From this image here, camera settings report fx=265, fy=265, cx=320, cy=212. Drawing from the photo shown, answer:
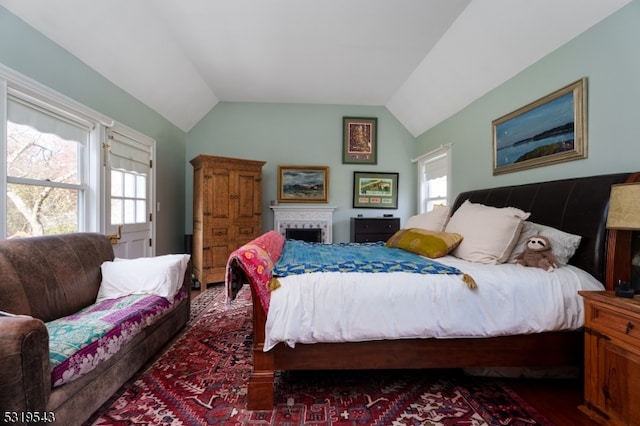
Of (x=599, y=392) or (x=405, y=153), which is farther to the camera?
(x=405, y=153)

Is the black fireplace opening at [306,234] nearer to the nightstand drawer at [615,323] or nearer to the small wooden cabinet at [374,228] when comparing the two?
the small wooden cabinet at [374,228]

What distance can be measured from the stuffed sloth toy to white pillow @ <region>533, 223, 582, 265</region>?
0.08 m

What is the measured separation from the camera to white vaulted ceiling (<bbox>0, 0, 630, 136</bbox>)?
2154 millimetres

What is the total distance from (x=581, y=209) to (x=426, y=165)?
116 inches

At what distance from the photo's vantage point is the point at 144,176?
11.5 ft

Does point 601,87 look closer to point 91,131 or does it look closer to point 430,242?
point 430,242

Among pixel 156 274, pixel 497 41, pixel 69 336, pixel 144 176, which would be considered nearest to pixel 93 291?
pixel 156 274

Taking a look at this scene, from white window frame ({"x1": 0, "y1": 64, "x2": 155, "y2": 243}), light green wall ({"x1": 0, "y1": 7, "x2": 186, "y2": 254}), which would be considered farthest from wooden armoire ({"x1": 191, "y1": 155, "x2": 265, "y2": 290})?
white window frame ({"x1": 0, "y1": 64, "x2": 155, "y2": 243})

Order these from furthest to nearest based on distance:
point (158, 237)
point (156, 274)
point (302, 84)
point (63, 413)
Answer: point (302, 84)
point (158, 237)
point (156, 274)
point (63, 413)

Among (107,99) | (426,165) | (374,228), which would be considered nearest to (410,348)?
(374,228)

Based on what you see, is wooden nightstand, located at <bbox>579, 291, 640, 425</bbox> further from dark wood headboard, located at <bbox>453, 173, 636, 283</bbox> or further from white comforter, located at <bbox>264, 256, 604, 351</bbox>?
dark wood headboard, located at <bbox>453, 173, 636, 283</bbox>

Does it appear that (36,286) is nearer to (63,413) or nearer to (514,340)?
(63,413)

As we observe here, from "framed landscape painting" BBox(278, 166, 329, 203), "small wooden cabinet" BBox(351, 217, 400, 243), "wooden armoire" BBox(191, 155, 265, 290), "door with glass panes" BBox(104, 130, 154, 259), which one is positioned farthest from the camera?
"framed landscape painting" BBox(278, 166, 329, 203)

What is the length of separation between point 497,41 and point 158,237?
468cm
